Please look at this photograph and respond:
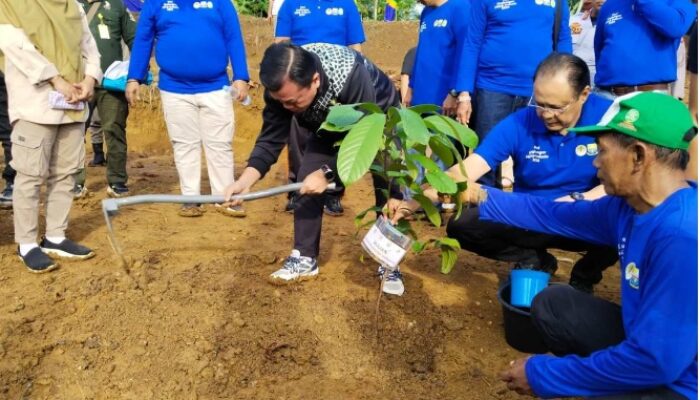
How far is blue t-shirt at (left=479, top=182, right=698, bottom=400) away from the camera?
4.84ft

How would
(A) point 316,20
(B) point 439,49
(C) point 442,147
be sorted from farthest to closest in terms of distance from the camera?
(A) point 316,20 → (B) point 439,49 → (C) point 442,147

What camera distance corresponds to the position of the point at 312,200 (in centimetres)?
316

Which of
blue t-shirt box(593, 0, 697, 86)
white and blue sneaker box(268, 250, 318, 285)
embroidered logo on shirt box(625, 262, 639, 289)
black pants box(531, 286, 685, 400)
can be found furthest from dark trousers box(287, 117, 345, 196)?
embroidered logo on shirt box(625, 262, 639, 289)

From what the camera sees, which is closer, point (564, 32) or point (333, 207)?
point (564, 32)

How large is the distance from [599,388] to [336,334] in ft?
4.69

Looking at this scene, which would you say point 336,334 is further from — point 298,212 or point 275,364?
point 298,212

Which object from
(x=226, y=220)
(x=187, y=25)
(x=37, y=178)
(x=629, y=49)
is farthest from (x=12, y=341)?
(x=629, y=49)

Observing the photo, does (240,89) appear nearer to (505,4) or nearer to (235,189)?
(235,189)

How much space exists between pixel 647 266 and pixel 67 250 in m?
3.08

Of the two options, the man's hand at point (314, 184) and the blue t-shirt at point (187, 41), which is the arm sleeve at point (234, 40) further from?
the man's hand at point (314, 184)

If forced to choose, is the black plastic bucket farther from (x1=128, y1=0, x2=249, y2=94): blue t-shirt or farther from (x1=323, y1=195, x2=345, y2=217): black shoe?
(x1=128, y1=0, x2=249, y2=94): blue t-shirt

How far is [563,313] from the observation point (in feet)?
6.95

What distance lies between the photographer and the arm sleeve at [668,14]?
11.2 feet

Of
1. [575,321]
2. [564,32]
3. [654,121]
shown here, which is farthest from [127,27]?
[654,121]
